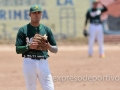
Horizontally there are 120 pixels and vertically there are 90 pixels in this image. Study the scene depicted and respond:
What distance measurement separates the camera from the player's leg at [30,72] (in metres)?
6.43

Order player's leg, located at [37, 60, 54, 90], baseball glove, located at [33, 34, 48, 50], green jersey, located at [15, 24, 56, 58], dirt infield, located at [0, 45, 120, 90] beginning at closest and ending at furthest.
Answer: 1. baseball glove, located at [33, 34, 48, 50]
2. player's leg, located at [37, 60, 54, 90]
3. green jersey, located at [15, 24, 56, 58]
4. dirt infield, located at [0, 45, 120, 90]

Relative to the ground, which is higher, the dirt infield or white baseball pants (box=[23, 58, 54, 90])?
white baseball pants (box=[23, 58, 54, 90])

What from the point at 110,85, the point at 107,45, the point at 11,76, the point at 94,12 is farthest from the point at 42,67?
the point at 107,45

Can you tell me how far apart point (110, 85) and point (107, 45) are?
43.5ft

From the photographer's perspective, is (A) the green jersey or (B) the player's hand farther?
(A) the green jersey

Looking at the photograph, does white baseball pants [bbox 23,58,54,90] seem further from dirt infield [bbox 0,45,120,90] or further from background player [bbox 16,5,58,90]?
dirt infield [bbox 0,45,120,90]

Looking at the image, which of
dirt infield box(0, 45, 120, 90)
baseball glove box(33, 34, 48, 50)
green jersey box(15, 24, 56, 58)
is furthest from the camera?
dirt infield box(0, 45, 120, 90)

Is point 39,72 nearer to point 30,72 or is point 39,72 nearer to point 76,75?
point 30,72

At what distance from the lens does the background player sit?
6.40 m

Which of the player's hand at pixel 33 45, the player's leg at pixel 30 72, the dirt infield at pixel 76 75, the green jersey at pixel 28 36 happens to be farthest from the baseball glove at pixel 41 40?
the dirt infield at pixel 76 75

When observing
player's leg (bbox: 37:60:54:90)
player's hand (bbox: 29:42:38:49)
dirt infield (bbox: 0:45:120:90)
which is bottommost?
dirt infield (bbox: 0:45:120:90)

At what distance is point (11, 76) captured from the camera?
11.8m

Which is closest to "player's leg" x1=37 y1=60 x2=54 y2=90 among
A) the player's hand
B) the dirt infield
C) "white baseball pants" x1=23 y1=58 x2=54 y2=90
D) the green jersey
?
"white baseball pants" x1=23 y1=58 x2=54 y2=90

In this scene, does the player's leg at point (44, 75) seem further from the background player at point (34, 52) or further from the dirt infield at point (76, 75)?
the dirt infield at point (76, 75)
